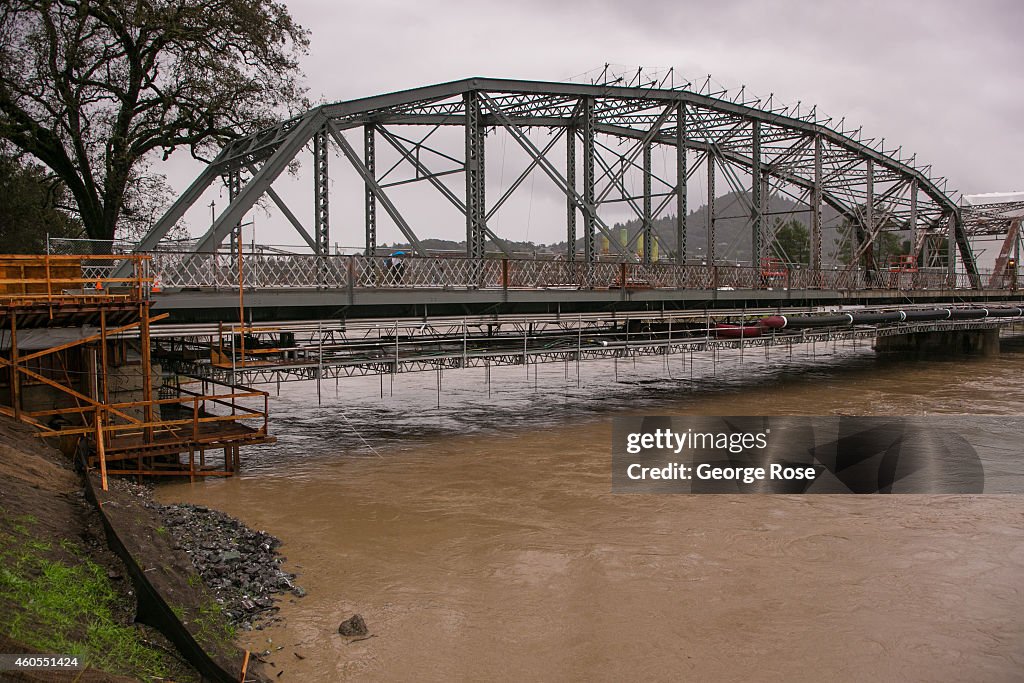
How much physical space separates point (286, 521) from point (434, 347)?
11163mm

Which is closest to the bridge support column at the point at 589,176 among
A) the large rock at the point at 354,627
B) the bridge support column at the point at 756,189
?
the bridge support column at the point at 756,189

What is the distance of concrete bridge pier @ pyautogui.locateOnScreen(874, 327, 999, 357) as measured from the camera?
54.7m

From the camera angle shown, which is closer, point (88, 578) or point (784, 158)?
point (88, 578)

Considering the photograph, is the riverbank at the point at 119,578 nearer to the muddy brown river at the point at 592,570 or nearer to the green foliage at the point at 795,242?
the muddy brown river at the point at 592,570

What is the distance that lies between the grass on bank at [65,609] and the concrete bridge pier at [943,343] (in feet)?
184

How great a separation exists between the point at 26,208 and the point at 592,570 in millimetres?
28307

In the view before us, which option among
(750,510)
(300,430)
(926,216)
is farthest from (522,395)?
(926,216)

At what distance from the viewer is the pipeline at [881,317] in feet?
113

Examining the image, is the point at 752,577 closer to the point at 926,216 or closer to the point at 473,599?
the point at 473,599

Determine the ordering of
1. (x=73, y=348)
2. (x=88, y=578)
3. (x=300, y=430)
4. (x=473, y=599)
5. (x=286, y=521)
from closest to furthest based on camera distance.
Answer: (x=88, y=578)
(x=473, y=599)
(x=286, y=521)
(x=73, y=348)
(x=300, y=430)

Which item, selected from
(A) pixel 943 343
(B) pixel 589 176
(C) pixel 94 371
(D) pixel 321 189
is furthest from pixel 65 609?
(A) pixel 943 343

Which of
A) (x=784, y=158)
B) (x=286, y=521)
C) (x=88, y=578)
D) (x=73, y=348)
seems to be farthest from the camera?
(x=784, y=158)

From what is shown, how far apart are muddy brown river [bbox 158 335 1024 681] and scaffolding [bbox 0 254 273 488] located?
3.70ft

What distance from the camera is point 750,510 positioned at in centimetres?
1573
